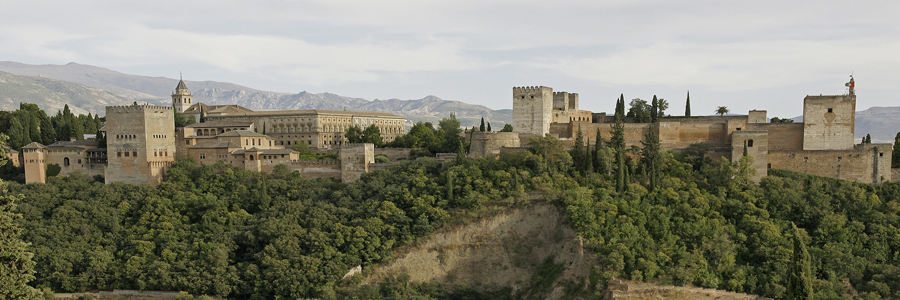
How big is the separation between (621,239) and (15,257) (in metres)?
25.1

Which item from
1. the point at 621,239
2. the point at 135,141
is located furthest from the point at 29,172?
the point at 621,239

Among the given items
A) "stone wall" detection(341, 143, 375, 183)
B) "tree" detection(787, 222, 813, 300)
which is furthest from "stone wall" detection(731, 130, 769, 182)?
"stone wall" detection(341, 143, 375, 183)

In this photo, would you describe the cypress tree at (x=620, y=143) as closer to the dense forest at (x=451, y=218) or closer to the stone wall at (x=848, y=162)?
the dense forest at (x=451, y=218)

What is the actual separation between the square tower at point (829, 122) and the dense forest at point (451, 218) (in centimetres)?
266

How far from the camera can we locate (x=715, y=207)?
34344mm

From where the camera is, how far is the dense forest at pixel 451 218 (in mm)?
30609

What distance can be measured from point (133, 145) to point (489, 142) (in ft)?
83.7

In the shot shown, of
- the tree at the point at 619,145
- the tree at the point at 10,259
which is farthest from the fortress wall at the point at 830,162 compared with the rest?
the tree at the point at 10,259

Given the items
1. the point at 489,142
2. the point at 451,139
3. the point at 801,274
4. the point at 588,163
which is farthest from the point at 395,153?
the point at 801,274

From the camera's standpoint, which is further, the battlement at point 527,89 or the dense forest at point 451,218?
the battlement at point 527,89

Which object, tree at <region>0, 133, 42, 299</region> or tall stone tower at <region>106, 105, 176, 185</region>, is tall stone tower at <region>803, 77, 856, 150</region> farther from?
tall stone tower at <region>106, 105, 176, 185</region>

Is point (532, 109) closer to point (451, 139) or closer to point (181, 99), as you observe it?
point (451, 139)

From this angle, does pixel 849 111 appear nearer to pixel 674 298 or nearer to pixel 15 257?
pixel 674 298

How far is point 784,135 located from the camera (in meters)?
39.4
